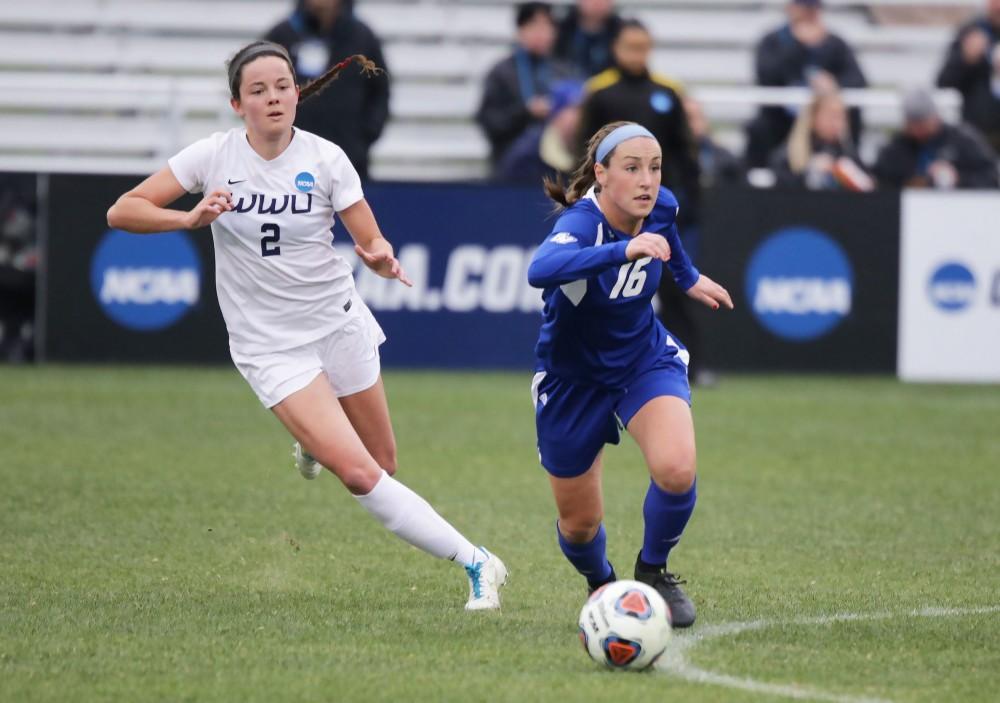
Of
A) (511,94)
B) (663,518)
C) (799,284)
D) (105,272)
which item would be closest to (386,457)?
(663,518)

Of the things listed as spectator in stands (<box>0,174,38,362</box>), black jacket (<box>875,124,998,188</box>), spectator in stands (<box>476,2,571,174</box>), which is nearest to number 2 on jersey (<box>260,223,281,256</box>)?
spectator in stands (<box>0,174,38,362</box>)

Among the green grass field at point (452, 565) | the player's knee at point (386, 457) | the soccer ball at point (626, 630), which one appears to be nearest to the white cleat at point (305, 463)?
the green grass field at point (452, 565)

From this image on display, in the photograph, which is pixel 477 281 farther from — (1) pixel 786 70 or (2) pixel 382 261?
(2) pixel 382 261

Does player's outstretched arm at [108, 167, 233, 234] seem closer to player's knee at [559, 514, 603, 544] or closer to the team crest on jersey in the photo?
the team crest on jersey

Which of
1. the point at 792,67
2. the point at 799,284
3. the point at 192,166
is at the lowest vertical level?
the point at 799,284

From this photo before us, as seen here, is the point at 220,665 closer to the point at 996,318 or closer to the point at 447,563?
the point at 447,563

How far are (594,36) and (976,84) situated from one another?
152 inches

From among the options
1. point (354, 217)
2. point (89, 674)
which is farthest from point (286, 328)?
point (89, 674)

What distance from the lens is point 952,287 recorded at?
46.6 ft

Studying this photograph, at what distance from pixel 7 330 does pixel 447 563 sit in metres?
7.68

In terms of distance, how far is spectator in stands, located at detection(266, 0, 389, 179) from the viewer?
1325cm

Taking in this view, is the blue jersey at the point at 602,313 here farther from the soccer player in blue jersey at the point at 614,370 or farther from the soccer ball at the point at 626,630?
the soccer ball at the point at 626,630

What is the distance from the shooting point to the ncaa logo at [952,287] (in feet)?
46.5

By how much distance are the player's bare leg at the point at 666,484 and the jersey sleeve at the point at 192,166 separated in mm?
1813
